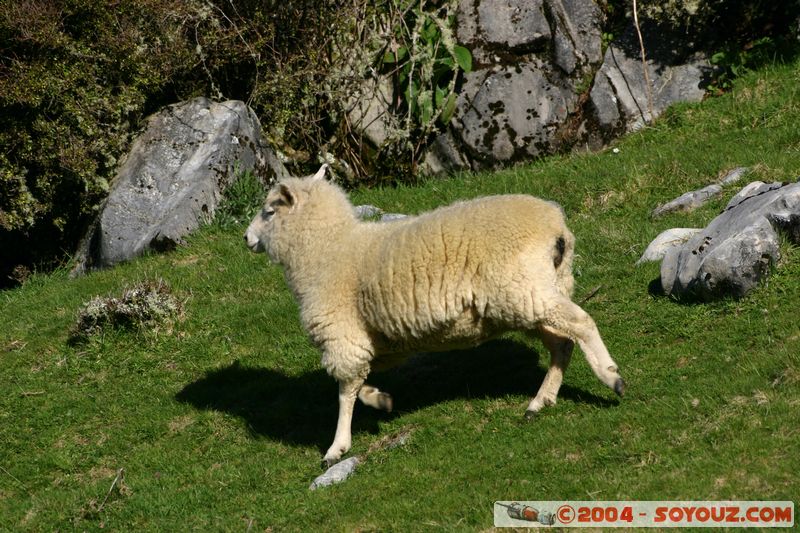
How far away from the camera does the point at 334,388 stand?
920 cm

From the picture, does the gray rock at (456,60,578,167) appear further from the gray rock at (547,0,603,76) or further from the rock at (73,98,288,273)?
the rock at (73,98,288,273)

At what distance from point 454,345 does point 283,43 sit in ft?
27.0

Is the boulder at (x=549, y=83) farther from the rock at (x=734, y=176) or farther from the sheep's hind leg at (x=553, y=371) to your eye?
the sheep's hind leg at (x=553, y=371)

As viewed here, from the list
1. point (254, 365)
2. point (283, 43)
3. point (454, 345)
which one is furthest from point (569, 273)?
point (283, 43)

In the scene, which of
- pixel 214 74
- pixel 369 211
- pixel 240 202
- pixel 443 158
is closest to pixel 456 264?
pixel 369 211

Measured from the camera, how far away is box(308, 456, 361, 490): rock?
7445 millimetres

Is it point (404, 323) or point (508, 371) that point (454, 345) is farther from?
point (508, 371)

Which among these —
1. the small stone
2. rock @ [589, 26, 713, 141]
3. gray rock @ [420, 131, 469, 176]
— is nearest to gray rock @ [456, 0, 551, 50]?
rock @ [589, 26, 713, 141]

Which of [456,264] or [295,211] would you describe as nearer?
[456,264]

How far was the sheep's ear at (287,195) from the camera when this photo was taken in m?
8.52

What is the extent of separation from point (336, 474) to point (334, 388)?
176cm

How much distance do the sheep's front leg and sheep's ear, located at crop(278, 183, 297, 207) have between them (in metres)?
1.68

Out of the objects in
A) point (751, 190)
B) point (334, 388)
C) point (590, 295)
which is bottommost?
point (334, 388)

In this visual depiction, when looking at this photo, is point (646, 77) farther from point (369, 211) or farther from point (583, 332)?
point (583, 332)
